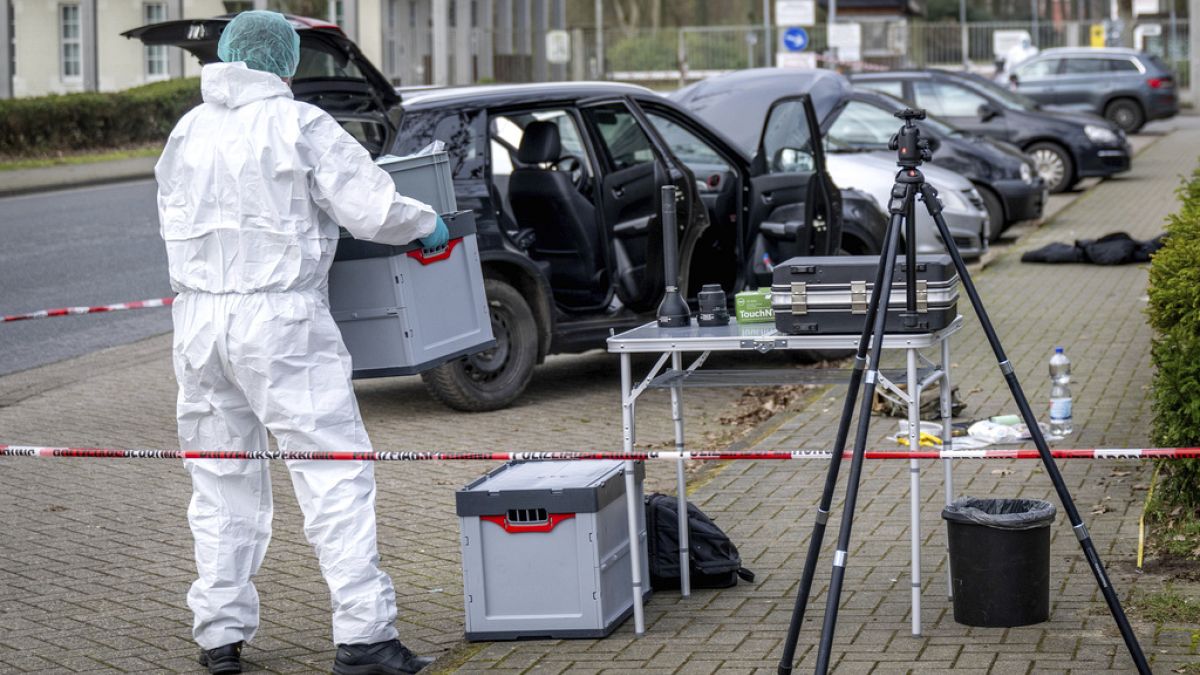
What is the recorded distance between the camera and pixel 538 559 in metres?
5.47

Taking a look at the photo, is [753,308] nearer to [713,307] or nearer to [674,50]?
[713,307]

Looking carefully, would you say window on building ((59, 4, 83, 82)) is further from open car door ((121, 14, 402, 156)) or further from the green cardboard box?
the green cardboard box

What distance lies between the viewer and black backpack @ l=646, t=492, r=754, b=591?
599 cm

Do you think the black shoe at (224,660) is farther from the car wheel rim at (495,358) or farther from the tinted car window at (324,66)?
the car wheel rim at (495,358)

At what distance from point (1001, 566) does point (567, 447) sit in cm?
361

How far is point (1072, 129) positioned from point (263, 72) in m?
19.4

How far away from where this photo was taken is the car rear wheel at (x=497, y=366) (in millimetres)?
9477

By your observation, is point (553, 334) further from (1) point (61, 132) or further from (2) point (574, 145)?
(1) point (61, 132)

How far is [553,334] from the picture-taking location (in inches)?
385

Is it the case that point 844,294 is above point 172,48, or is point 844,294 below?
below

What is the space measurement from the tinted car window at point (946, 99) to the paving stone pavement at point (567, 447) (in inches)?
388

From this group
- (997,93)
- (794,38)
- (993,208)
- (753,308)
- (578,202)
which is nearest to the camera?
(753,308)

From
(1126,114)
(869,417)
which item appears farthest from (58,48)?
(869,417)

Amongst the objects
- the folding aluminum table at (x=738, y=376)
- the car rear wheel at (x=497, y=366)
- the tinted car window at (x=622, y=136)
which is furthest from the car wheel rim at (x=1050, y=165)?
the folding aluminum table at (x=738, y=376)
